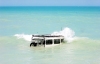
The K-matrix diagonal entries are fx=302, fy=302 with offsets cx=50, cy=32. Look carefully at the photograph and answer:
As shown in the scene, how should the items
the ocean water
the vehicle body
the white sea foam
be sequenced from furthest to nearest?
the white sea foam, the vehicle body, the ocean water

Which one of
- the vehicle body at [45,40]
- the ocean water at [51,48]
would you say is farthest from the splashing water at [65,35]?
the vehicle body at [45,40]

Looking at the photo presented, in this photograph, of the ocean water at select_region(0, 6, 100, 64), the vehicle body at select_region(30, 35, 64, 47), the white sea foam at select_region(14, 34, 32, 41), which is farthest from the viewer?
the white sea foam at select_region(14, 34, 32, 41)

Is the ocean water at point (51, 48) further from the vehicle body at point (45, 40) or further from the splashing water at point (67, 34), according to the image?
the vehicle body at point (45, 40)

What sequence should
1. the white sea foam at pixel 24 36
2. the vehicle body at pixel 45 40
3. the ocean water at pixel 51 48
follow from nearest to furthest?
the ocean water at pixel 51 48, the vehicle body at pixel 45 40, the white sea foam at pixel 24 36

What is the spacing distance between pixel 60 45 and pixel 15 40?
821 mm

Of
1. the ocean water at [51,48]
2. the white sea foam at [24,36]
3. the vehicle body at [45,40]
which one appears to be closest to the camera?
the ocean water at [51,48]

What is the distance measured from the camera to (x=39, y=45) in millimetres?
5152

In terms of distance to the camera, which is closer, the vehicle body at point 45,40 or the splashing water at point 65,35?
the vehicle body at point 45,40

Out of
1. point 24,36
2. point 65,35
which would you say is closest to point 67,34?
point 65,35

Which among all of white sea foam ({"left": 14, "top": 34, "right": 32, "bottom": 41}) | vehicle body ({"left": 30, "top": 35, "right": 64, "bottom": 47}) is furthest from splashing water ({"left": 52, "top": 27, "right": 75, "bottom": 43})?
white sea foam ({"left": 14, "top": 34, "right": 32, "bottom": 41})

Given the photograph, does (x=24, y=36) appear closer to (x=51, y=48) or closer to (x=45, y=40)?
(x=45, y=40)

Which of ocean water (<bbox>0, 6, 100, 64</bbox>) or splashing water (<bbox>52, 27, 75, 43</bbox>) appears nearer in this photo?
ocean water (<bbox>0, 6, 100, 64</bbox>)

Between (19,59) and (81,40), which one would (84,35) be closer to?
(81,40)

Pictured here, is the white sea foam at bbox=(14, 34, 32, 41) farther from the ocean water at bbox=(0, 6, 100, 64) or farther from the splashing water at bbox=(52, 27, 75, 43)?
the splashing water at bbox=(52, 27, 75, 43)
